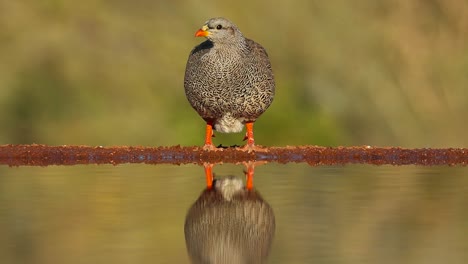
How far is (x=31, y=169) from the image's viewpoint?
14.9m

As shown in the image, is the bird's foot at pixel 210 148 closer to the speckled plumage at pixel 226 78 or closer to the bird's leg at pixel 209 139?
the bird's leg at pixel 209 139

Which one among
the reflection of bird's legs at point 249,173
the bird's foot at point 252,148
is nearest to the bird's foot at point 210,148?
the bird's foot at point 252,148

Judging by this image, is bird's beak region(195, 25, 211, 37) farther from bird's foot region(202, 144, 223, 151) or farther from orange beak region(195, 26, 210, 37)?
bird's foot region(202, 144, 223, 151)

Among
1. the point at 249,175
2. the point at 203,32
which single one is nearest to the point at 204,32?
the point at 203,32

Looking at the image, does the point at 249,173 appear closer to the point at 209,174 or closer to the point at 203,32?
the point at 209,174

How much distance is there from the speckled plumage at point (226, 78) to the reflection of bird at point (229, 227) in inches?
175

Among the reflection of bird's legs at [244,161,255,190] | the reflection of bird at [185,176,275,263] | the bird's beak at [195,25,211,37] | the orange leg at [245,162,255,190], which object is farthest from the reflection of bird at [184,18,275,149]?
the reflection of bird at [185,176,275,263]

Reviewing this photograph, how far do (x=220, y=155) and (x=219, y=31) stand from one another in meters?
1.96

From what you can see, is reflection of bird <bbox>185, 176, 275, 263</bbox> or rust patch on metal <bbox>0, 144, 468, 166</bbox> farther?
rust patch on metal <bbox>0, 144, 468, 166</bbox>

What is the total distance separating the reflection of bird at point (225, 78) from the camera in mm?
16641

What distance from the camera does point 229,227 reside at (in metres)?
9.42

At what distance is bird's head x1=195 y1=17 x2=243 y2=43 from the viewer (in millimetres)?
16719

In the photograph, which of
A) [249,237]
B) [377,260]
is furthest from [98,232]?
[377,260]

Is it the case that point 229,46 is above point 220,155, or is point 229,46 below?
above
